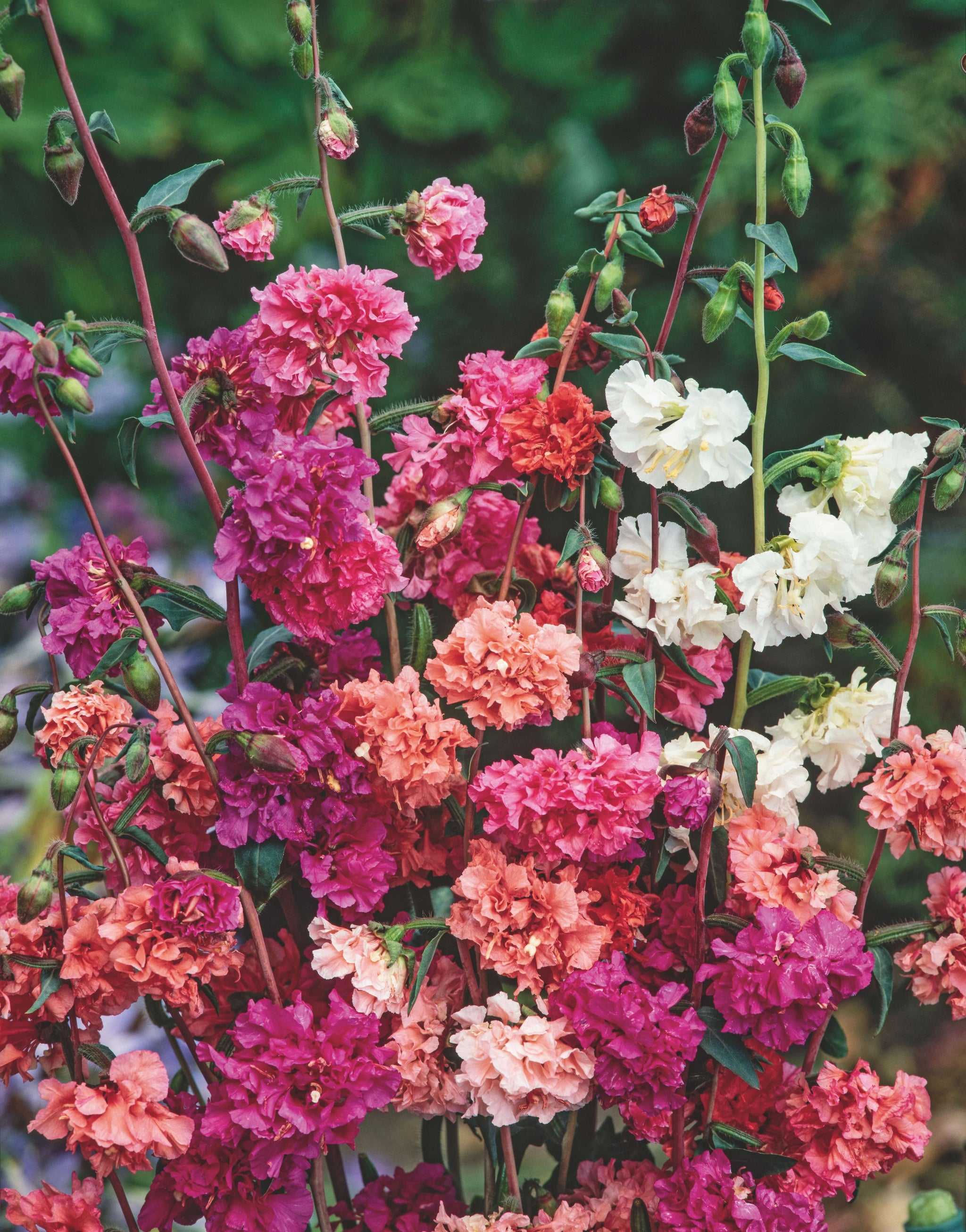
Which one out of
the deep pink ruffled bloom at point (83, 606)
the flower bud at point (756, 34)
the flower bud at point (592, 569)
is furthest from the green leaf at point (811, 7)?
the deep pink ruffled bloom at point (83, 606)

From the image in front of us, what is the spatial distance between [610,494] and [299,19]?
0.81ft

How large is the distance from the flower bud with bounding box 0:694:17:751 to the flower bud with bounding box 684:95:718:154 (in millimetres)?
390

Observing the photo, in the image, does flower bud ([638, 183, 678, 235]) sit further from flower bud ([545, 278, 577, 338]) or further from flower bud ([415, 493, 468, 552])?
flower bud ([415, 493, 468, 552])

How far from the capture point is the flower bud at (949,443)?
1.58ft

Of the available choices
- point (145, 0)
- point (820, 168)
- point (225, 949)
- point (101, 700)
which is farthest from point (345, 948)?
point (145, 0)

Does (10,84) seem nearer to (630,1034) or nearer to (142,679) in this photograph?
(142,679)

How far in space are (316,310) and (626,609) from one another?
0.20m

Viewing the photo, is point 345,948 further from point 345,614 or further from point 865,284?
point 865,284

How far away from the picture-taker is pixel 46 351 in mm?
425

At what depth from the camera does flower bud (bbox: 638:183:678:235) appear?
53 cm

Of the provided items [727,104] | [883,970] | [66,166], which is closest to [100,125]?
[66,166]

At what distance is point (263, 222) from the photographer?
1.68ft

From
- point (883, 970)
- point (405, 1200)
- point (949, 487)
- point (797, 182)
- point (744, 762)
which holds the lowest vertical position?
point (405, 1200)

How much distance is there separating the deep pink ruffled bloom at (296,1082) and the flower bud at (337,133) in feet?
1.21
